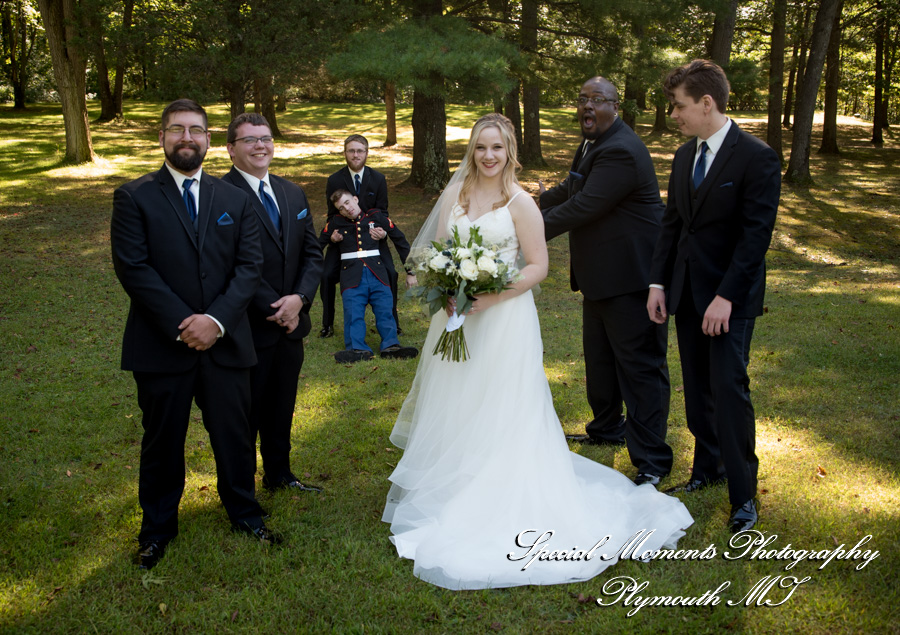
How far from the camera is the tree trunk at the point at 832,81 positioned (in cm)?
2280

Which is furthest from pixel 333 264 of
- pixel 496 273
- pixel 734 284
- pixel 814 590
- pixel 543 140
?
pixel 543 140

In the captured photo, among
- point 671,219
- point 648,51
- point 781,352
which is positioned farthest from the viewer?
point 648,51

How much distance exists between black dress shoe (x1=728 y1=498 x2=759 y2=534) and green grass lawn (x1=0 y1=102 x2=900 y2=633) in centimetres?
10

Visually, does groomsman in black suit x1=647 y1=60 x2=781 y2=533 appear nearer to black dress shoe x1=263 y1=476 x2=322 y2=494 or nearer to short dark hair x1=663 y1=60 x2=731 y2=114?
short dark hair x1=663 y1=60 x2=731 y2=114

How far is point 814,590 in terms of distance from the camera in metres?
3.41

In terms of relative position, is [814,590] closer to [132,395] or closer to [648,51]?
[132,395]

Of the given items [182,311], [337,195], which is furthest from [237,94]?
[182,311]

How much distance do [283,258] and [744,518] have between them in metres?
3.31

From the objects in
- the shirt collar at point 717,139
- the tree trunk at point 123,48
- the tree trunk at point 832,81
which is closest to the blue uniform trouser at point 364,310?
the shirt collar at point 717,139

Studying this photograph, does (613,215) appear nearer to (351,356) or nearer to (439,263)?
(439,263)

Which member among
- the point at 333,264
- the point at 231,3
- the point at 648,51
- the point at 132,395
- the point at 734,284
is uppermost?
the point at 231,3

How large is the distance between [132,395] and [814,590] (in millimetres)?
5924

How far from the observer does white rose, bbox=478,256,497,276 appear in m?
4.09

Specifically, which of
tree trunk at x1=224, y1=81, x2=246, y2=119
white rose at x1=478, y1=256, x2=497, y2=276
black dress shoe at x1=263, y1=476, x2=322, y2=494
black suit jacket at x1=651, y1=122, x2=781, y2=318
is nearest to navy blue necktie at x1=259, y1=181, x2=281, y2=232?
white rose at x1=478, y1=256, x2=497, y2=276
